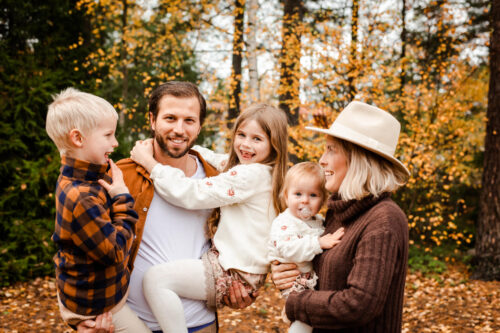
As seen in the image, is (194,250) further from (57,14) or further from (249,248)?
(57,14)

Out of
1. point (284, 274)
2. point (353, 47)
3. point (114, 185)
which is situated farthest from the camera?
point (353, 47)

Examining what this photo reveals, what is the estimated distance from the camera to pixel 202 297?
234 centimetres

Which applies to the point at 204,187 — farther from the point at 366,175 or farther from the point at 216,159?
the point at 366,175

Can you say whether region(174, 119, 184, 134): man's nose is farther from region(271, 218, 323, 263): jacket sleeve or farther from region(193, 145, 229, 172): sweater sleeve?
region(271, 218, 323, 263): jacket sleeve

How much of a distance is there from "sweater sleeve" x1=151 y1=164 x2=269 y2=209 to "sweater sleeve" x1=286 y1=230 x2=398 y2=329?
2.83ft

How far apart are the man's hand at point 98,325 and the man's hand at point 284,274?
3.04 feet

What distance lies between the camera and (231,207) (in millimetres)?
2562

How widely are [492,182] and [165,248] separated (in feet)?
22.0

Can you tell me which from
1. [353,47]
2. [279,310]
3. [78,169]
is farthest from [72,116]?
[353,47]

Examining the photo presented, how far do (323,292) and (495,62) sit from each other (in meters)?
6.83

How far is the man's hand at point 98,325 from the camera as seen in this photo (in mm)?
1999

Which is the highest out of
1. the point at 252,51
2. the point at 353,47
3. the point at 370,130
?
the point at 252,51

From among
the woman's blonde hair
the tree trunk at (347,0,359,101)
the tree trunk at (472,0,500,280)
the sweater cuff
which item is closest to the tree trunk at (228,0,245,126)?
the tree trunk at (347,0,359,101)

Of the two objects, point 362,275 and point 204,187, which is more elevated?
point 204,187
